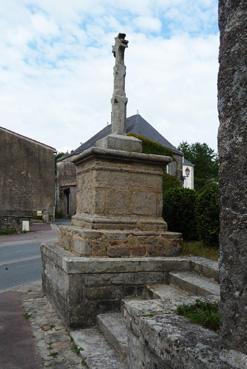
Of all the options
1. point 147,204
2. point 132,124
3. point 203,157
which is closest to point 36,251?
point 147,204

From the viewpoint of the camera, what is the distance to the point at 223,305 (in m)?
1.67

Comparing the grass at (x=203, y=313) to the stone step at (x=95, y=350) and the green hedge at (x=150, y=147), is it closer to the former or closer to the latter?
the stone step at (x=95, y=350)

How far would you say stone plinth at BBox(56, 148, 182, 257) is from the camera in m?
4.82

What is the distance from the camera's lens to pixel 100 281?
14.3 feet

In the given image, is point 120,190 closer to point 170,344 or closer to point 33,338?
point 33,338

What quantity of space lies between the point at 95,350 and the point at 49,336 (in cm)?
87

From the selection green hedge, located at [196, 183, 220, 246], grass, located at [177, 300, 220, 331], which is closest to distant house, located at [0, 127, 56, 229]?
green hedge, located at [196, 183, 220, 246]

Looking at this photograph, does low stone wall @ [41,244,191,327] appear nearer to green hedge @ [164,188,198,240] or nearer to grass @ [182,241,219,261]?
grass @ [182,241,219,261]

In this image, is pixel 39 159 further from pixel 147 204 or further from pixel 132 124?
pixel 147 204

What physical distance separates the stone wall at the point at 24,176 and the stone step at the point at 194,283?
2089 cm

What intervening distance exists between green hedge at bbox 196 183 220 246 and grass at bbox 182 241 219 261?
0.10 meters

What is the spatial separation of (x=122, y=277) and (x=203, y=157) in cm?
5329

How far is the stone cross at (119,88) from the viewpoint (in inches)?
223

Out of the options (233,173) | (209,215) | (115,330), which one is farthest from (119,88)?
(233,173)
